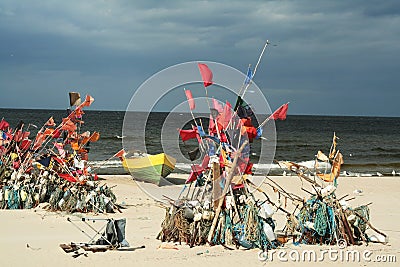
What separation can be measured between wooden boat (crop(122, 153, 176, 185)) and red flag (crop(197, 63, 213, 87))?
11.9 metres

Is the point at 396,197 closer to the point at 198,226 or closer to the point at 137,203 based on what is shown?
the point at 137,203

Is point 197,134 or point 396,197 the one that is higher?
point 197,134

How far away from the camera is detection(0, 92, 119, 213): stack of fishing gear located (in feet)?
37.8

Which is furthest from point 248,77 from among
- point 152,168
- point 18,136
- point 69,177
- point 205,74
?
point 152,168

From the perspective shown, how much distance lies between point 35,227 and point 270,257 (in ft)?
14.9

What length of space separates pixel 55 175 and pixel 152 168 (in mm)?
7891

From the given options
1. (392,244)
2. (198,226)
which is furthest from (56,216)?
(392,244)

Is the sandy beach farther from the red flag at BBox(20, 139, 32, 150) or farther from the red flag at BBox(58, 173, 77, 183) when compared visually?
the red flag at BBox(20, 139, 32, 150)

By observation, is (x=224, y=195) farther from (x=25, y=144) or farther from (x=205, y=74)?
(x=25, y=144)

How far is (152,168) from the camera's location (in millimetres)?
20359

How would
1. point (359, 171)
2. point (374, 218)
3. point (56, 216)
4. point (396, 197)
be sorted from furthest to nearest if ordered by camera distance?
point (359, 171), point (396, 197), point (374, 218), point (56, 216)

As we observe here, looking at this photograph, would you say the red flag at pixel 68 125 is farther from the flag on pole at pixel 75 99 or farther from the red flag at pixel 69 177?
the red flag at pixel 69 177

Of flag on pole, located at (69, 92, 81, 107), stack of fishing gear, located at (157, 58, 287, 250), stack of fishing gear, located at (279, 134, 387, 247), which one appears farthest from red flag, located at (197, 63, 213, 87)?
flag on pole, located at (69, 92, 81, 107)

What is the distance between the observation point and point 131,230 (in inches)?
385
